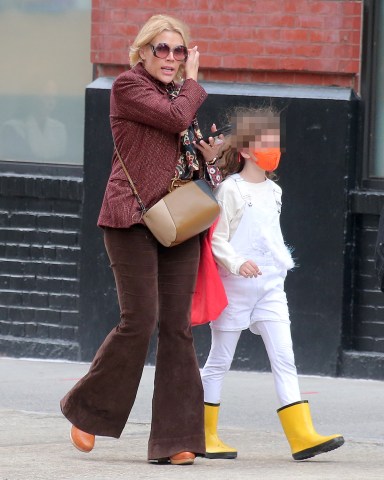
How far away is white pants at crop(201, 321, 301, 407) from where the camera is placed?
5.55 metres

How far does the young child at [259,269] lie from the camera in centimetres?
553

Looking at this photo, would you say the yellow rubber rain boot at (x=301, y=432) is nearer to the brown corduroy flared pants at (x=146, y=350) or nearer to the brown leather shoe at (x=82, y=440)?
the brown corduroy flared pants at (x=146, y=350)

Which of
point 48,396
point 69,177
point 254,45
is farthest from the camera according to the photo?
point 69,177

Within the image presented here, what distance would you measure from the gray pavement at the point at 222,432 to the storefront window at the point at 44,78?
4.87 feet

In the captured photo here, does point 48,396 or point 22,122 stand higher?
point 22,122

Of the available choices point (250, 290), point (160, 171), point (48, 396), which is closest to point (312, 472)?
point (250, 290)

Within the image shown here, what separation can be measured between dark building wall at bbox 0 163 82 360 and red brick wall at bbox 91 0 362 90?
3.41 ft

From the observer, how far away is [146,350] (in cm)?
536

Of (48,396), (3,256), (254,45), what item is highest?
(254,45)

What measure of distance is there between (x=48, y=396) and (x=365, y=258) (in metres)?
2.17

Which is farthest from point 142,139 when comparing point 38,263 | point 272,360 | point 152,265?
point 38,263

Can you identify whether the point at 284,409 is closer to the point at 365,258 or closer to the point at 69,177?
the point at 365,258

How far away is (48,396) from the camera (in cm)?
722

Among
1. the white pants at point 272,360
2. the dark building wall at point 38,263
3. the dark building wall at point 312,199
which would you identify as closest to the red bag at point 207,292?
the white pants at point 272,360
